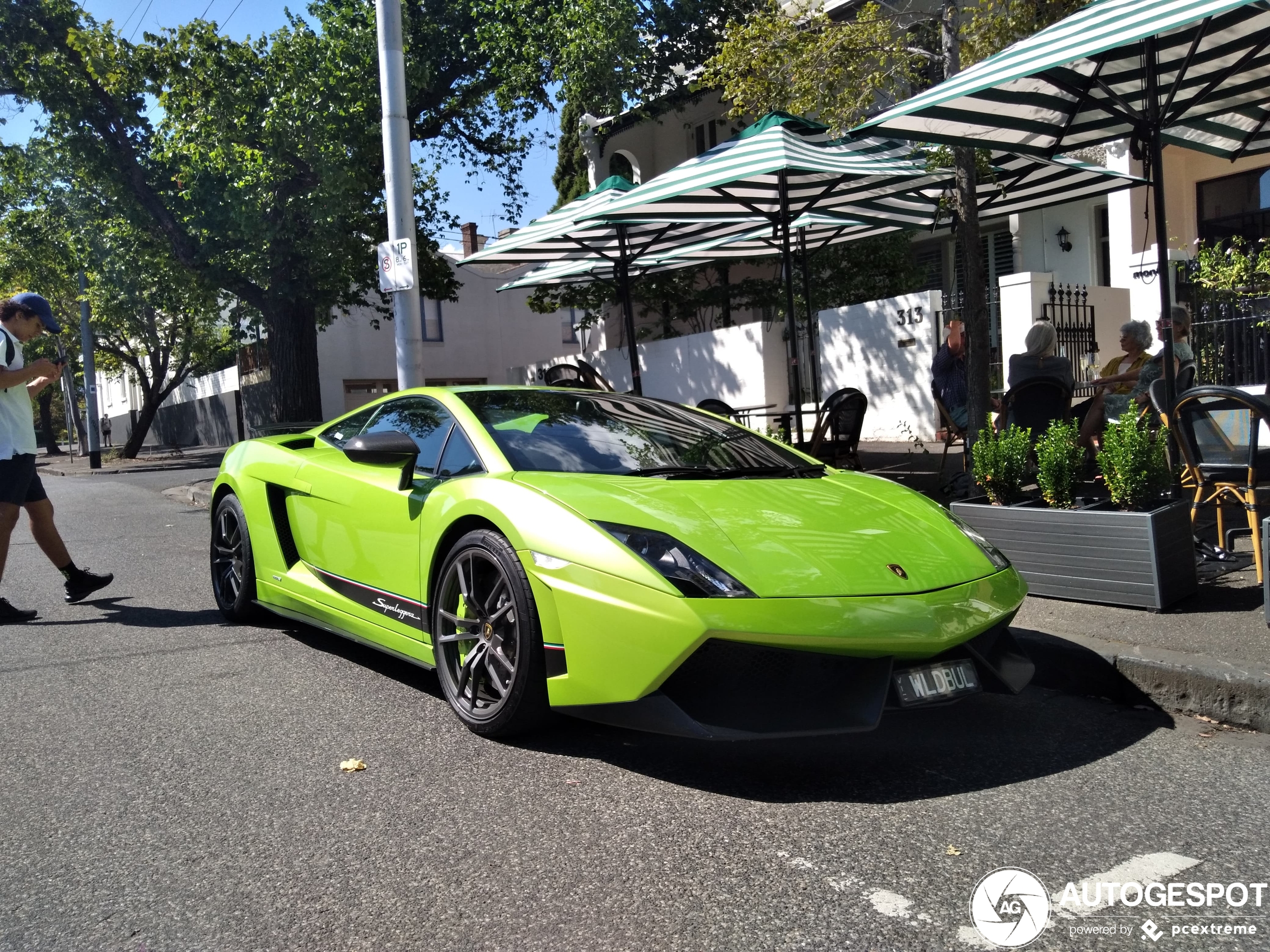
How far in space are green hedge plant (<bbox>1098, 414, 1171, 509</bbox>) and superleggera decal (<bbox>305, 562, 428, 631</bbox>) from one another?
337cm

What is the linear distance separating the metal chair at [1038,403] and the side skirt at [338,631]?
14.5 ft

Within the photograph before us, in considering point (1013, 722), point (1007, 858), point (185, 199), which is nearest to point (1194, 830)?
point (1007, 858)

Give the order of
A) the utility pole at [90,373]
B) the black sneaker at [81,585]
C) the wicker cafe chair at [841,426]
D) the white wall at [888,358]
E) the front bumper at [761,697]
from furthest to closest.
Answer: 1. the utility pole at [90,373]
2. the white wall at [888,358]
3. the wicker cafe chair at [841,426]
4. the black sneaker at [81,585]
5. the front bumper at [761,697]

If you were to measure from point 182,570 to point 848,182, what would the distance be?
619 centimetres

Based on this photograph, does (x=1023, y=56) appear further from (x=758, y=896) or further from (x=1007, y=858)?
(x=758, y=896)

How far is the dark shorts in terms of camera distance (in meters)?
6.27

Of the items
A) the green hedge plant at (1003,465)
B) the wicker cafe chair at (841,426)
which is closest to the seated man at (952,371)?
the wicker cafe chair at (841,426)

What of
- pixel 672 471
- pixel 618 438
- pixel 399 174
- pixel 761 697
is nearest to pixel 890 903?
pixel 761 697

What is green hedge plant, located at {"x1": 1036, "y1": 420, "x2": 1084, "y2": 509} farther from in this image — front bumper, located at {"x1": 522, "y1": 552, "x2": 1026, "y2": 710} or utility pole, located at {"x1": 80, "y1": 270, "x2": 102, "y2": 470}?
utility pole, located at {"x1": 80, "y1": 270, "x2": 102, "y2": 470}

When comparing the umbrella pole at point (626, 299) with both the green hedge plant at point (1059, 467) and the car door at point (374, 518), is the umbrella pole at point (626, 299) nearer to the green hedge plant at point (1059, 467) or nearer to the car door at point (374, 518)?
the green hedge plant at point (1059, 467)

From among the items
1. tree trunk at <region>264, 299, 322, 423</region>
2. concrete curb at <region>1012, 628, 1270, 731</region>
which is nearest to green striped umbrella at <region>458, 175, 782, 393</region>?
concrete curb at <region>1012, 628, 1270, 731</region>

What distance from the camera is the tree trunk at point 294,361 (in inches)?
728

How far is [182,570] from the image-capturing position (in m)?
8.07

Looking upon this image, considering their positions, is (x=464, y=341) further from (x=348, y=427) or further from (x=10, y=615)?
(x=348, y=427)
